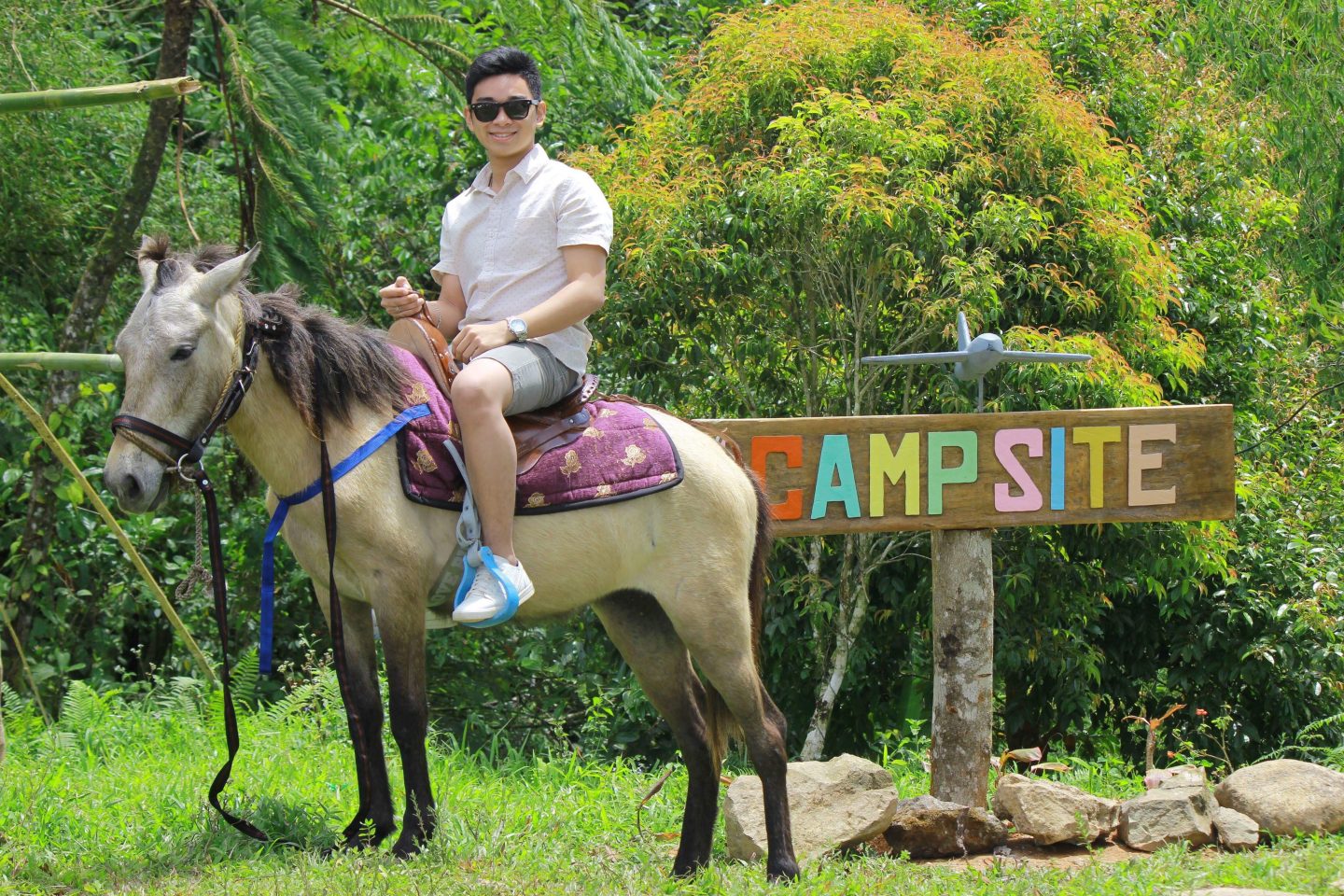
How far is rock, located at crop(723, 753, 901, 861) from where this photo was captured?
4570 millimetres

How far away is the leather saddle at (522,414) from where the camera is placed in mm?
4227

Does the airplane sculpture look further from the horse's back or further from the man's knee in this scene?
the man's knee

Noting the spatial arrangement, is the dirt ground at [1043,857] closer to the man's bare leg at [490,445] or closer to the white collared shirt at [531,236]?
the man's bare leg at [490,445]

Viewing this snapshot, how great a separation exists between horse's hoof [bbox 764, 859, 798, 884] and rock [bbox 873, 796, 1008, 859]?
2.00 ft

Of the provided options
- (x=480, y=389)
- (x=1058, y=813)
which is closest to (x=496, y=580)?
(x=480, y=389)

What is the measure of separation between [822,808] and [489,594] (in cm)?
154

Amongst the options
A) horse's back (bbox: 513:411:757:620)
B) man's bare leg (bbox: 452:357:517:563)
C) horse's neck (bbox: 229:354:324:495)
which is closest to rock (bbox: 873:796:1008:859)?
horse's back (bbox: 513:411:757:620)

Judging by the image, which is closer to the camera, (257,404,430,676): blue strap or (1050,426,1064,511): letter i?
(257,404,430,676): blue strap

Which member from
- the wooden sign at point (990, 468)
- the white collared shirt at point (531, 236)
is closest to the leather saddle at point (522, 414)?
the white collared shirt at point (531, 236)

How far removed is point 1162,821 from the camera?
4.79m

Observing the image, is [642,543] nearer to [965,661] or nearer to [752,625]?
[752,625]

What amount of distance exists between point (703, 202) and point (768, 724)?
2.87m

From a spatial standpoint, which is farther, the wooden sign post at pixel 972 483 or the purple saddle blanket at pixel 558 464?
the wooden sign post at pixel 972 483

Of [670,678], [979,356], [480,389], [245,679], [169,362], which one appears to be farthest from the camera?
[245,679]
